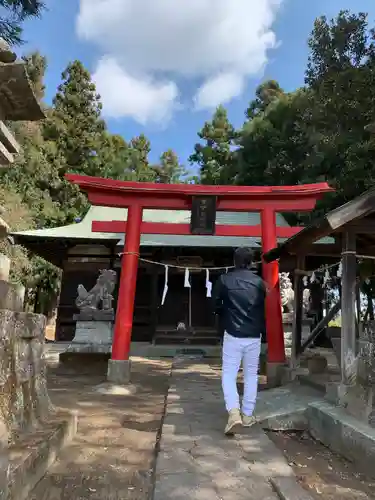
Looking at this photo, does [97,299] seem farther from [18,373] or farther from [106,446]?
[18,373]

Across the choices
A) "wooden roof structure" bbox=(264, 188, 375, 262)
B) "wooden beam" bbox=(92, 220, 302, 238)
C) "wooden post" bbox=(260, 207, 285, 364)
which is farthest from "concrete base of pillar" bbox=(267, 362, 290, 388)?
"wooden beam" bbox=(92, 220, 302, 238)

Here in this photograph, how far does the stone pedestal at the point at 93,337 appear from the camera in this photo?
9.83m

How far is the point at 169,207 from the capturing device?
857 cm

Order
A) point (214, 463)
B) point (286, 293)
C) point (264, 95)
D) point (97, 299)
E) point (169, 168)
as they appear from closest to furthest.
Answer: point (214, 463)
point (97, 299)
point (286, 293)
point (264, 95)
point (169, 168)

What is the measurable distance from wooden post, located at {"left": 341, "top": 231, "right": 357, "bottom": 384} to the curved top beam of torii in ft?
11.9

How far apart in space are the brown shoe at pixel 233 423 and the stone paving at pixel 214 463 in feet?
0.24

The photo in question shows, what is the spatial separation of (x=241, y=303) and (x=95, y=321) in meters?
6.61

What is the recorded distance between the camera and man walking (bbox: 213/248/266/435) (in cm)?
427

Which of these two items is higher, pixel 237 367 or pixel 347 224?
pixel 347 224

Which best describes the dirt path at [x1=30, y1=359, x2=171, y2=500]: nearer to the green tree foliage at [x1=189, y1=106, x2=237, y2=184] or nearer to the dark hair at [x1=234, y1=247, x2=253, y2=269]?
the dark hair at [x1=234, y1=247, x2=253, y2=269]

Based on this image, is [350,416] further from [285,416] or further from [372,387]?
[285,416]

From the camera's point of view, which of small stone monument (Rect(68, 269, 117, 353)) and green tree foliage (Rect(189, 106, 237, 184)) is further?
green tree foliage (Rect(189, 106, 237, 184))

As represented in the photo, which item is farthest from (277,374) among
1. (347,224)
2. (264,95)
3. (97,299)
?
(264,95)

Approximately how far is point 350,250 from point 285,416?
7.08 ft
